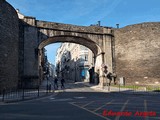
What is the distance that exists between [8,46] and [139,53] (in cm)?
1848

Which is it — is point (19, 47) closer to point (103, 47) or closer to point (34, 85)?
point (34, 85)

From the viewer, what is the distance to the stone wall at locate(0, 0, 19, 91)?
19094 mm

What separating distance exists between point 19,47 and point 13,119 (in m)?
19.1

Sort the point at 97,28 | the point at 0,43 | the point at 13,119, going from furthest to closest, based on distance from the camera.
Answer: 1. the point at 97,28
2. the point at 0,43
3. the point at 13,119

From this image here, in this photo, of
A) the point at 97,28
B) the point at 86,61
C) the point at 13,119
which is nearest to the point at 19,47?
the point at 97,28

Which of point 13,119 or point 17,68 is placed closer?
point 13,119

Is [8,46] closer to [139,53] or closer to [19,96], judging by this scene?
[19,96]

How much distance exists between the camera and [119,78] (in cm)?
3112

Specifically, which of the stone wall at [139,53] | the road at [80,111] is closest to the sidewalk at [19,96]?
the road at [80,111]

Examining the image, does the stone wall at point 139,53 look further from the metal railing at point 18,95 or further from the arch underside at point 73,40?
the metal railing at point 18,95

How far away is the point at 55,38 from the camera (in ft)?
96.7

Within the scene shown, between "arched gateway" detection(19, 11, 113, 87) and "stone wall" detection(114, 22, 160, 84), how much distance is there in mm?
1688

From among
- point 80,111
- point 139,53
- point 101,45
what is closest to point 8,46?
point 80,111

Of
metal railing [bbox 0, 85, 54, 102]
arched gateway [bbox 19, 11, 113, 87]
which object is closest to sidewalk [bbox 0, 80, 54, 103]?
metal railing [bbox 0, 85, 54, 102]
